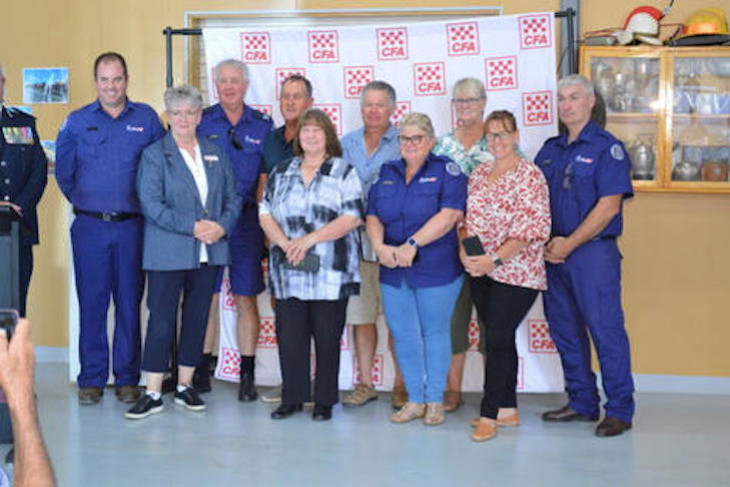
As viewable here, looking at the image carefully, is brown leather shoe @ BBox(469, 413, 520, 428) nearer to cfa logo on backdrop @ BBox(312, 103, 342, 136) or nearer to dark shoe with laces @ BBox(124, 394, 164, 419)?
dark shoe with laces @ BBox(124, 394, 164, 419)

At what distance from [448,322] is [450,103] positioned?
131 centimetres

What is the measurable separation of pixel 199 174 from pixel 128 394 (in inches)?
49.1

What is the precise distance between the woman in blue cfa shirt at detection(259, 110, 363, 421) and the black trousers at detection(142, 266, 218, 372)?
40 centimetres

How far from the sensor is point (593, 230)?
4.20 m

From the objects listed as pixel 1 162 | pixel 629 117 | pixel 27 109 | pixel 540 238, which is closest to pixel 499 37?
pixel 629 117

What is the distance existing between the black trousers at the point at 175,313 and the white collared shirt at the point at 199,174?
10 centimetres

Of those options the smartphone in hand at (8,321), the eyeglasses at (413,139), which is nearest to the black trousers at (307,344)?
the eyeglasses at (413,139)

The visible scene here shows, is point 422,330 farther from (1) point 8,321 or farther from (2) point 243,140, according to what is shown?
(1) point 8,321

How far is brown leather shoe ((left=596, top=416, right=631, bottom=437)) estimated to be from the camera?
167 inches

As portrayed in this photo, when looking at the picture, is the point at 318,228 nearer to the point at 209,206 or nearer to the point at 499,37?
the point at 209,206

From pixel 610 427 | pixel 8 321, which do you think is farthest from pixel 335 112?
pixel 8 321

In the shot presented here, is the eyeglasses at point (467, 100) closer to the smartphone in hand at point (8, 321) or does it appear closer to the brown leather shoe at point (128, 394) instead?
the brown leather shoe at point (128, 394)

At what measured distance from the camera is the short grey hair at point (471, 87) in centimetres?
458

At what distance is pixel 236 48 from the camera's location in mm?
5090
